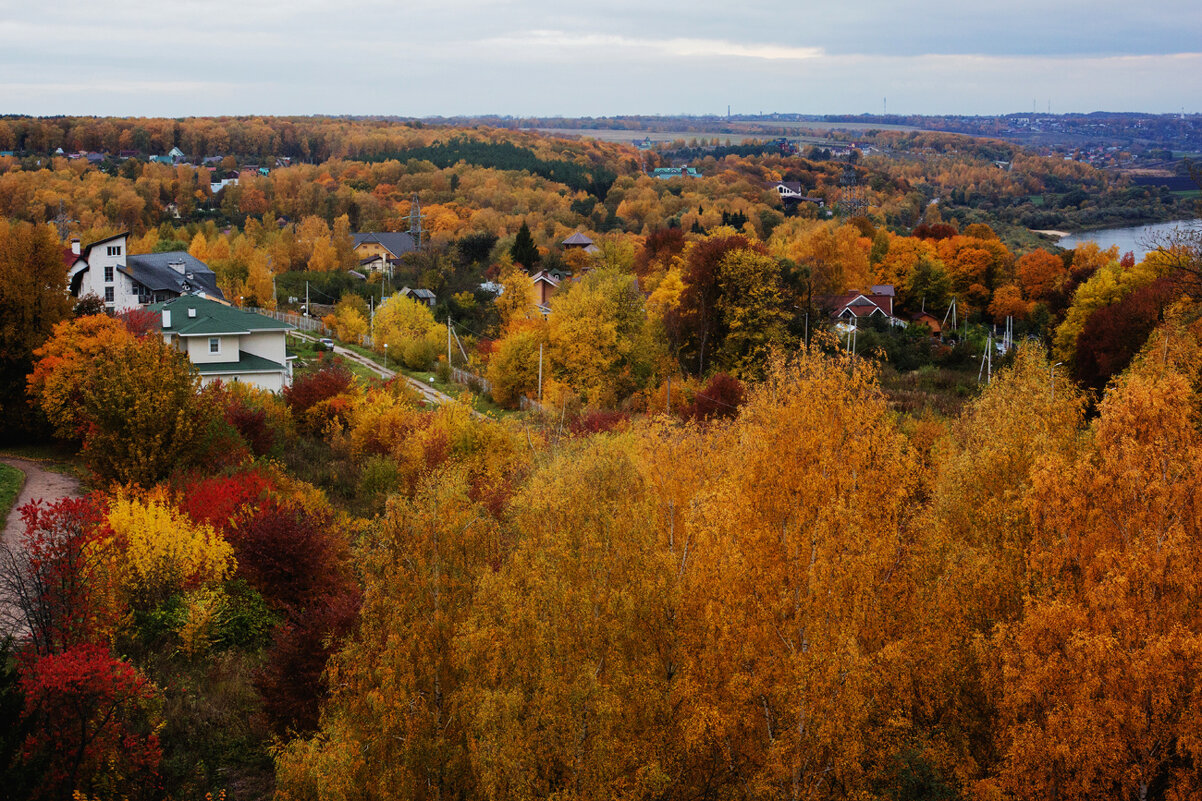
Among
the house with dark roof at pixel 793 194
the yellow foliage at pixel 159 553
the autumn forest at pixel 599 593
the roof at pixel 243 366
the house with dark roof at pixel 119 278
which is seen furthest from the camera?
the house with dark roof at pixel 793 194

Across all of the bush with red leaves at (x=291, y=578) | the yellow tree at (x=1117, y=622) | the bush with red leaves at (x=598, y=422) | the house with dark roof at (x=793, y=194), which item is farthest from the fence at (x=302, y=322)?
the house with dark roof at (x=793, y=194)

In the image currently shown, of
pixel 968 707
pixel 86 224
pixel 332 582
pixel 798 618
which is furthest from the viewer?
pixel 86 224

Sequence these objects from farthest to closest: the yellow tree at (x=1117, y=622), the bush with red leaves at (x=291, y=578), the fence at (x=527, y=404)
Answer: the fence at (x=527, y=404) → the bush with red leaves at (x=291, y=578) → the yellow tree at (x=1117, y=622)

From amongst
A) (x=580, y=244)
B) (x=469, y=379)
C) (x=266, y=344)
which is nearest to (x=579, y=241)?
(x=580, y=244)

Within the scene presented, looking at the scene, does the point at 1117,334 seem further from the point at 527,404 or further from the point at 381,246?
the point at 381,246

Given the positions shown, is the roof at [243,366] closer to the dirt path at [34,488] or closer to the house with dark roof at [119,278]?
the dirt path at [34,488]

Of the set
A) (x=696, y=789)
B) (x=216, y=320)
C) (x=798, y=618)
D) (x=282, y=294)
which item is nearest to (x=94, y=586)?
(x=696, y=789)

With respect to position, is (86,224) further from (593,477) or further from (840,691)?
(840,691)
